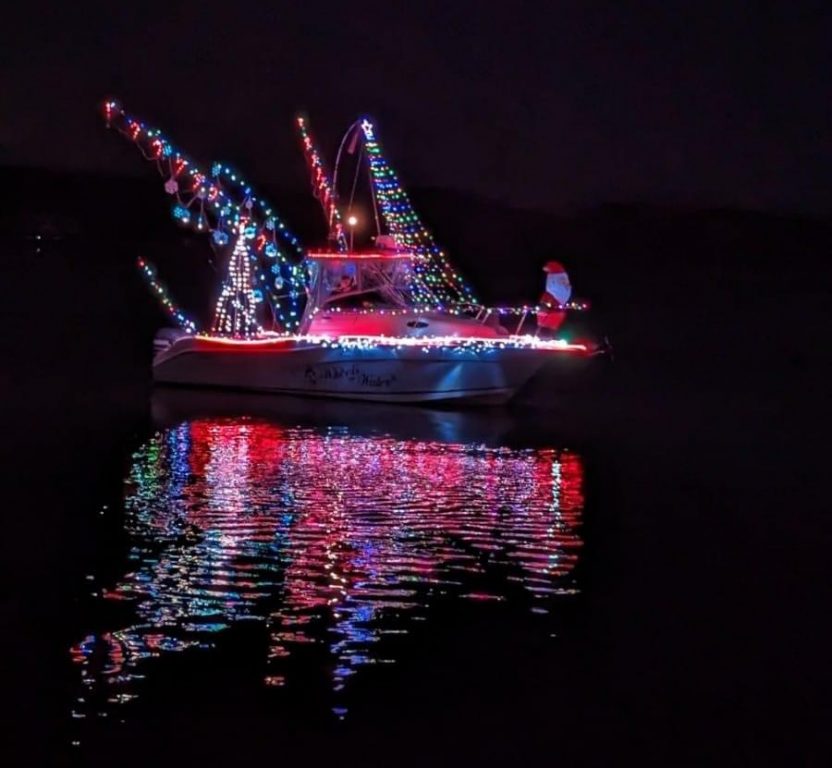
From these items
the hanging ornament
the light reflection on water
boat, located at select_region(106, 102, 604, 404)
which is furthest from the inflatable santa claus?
the hanging ornament

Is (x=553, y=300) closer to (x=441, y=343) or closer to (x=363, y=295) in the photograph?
(x=441, y=343)

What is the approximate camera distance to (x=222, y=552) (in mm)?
14406

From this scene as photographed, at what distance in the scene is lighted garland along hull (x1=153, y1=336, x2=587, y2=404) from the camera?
85.3 ft

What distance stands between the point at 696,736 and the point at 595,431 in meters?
14.2

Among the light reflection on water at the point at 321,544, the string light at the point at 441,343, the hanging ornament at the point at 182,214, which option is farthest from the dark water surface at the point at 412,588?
the hanging ornament at the point at 182,214

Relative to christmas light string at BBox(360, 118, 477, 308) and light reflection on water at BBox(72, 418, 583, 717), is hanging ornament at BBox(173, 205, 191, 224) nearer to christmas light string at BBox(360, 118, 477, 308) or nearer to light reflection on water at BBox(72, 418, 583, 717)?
christmas light string at BBox(360, 118, 477, 308)

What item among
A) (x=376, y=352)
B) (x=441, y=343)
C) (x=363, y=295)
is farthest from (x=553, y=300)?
(x=363, y=295)

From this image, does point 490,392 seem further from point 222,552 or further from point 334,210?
point 222,552

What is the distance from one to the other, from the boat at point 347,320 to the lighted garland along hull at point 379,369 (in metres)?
0.02

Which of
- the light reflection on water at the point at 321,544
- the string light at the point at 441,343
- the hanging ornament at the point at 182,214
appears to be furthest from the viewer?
the hanging ornament at the point at 182,214

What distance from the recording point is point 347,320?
88.9 ft

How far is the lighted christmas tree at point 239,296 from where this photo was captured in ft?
93.5

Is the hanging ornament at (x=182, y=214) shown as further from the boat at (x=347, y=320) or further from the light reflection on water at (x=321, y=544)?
the light reflection on water at (x=321, y=544)

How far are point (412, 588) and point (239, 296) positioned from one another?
1602 cm
